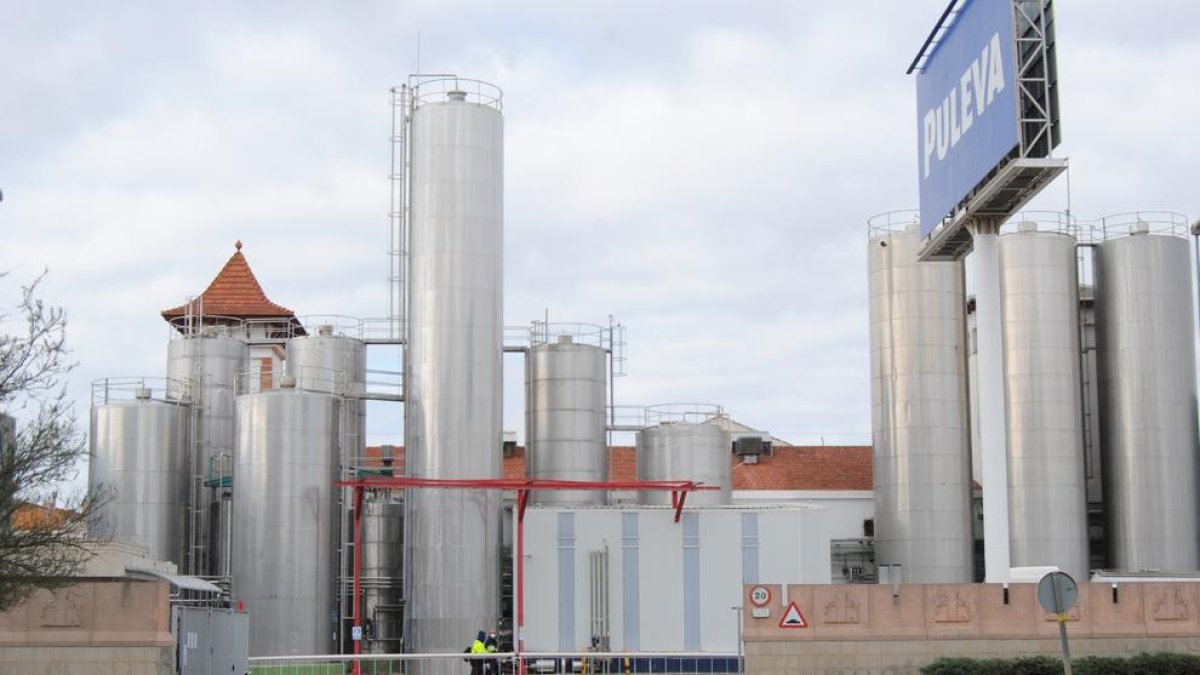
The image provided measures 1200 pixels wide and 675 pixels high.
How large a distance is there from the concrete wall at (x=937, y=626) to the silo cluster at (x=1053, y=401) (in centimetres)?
2016

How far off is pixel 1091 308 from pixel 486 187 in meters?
21.8

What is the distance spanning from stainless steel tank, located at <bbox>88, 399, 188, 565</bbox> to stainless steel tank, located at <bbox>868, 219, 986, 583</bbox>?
23.3m

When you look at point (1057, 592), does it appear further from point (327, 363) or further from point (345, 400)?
point (327, 363)

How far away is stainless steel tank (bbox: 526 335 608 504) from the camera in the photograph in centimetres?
5394

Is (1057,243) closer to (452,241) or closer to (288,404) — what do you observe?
(452,241)

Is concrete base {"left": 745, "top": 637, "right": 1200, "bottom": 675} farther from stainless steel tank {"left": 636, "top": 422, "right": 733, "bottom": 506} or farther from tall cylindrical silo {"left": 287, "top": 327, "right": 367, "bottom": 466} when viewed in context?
tall cylindrical silo {"left": 287, "top": 327, "right": 367, "bottom": 466}

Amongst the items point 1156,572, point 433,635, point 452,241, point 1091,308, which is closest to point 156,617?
point 433,635

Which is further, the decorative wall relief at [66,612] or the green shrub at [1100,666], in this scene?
the green shrub at [1100,666]

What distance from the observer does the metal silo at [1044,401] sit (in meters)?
52.3

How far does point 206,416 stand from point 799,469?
23.9 m

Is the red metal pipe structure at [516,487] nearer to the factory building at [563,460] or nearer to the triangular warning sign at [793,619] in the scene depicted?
the factory building at [563,460]

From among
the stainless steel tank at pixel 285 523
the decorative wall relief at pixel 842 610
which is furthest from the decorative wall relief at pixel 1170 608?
the stainless steel tank at pixel 285 523

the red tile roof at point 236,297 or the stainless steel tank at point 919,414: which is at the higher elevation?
the red tile roof at point 236,297

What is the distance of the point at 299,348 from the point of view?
2170 inches
